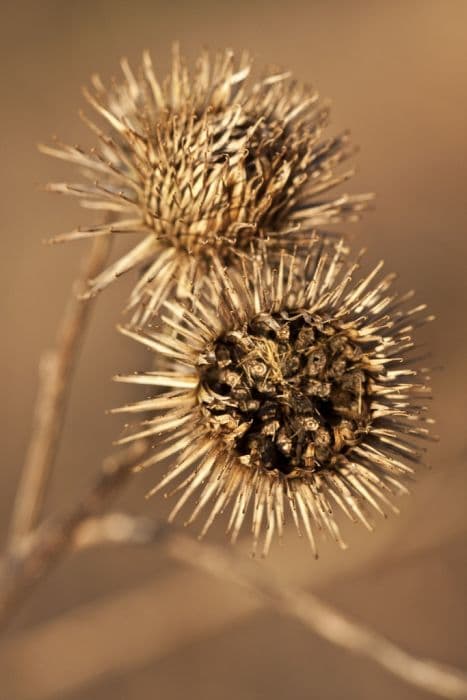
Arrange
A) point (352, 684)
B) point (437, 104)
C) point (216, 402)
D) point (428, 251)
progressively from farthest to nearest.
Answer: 1. point (437, 104)
2. point (428, 251)
3. point (352, 684)
4. point (216, 402)

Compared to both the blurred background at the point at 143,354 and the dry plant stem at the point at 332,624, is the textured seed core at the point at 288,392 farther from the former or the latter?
the blurred background at the point at 143,354

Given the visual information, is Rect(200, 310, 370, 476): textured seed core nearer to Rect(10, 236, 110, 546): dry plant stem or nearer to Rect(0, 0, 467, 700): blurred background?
Rect(10, 236, 110, 546): dry plant stem

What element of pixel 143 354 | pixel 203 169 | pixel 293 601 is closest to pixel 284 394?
pixel 203 169

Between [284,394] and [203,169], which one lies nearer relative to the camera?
[284,394]

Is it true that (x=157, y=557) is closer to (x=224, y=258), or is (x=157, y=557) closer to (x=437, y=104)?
(x=224, y=258)

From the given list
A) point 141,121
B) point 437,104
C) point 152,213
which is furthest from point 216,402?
point 437,104

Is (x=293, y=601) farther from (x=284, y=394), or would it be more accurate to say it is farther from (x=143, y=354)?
(x=143, y=354)

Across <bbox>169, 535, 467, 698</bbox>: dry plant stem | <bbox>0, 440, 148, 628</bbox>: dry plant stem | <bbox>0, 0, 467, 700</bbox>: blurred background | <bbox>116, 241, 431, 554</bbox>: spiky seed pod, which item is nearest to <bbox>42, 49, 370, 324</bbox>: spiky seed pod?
<bbox>116, 241, 431, 554</bbox>: spiky seed pod
